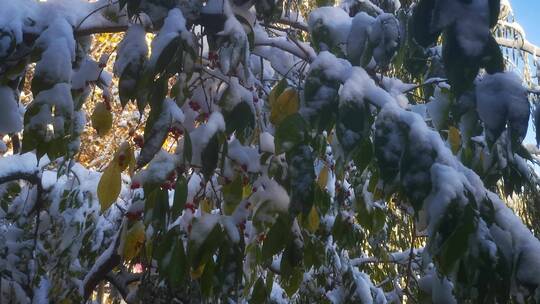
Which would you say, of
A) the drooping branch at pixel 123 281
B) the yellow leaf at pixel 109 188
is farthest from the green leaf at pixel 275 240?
the drooping branch at pixel 123 281

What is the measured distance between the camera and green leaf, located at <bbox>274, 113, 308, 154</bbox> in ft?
2.98

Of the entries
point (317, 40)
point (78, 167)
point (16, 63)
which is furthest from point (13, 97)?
point (78, 167)

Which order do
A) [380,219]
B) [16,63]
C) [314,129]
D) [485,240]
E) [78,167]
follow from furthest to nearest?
[78,167], [380,219], [16,63], [314,129], [485,240]

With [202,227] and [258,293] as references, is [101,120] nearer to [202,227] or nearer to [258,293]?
[202,227]

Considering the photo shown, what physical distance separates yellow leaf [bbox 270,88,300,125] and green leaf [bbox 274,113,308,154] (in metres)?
0.28

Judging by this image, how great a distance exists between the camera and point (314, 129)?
964mm

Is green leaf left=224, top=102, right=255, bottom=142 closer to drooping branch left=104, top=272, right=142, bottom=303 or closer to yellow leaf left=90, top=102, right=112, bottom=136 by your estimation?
yellow leaf left=90, top=102, right=112, bottom=136

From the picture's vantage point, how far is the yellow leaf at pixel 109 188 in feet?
3.40

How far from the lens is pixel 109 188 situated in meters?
1.04

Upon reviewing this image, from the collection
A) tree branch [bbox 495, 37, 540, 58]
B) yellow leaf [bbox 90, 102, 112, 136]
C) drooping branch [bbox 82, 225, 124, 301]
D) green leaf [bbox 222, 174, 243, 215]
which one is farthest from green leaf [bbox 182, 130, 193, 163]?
tree branch [bbox 495, 37, 540, 58]

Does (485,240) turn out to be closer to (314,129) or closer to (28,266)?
(314,129)

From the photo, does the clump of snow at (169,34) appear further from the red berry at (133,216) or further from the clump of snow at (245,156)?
the red berry at (133,216)

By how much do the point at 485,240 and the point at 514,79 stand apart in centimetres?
28

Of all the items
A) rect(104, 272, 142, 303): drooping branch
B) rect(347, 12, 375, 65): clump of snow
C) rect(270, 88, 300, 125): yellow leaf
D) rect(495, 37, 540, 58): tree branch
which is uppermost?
rect(347, 12, 375, 65): clump of snow
